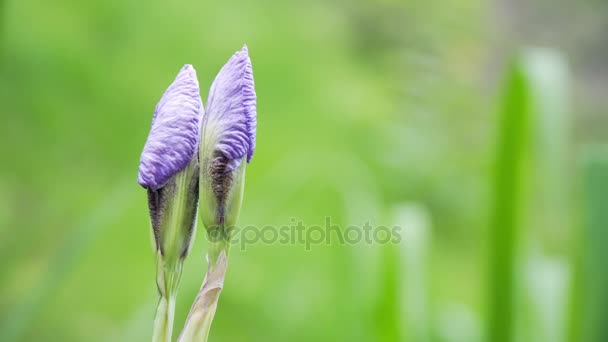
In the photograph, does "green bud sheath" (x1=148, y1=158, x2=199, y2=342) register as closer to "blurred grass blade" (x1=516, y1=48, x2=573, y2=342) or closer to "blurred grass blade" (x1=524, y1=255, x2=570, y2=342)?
"blurred grass blade" (x1=516, y1=48, x2=573, y2=342)

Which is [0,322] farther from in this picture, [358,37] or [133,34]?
[358,37]

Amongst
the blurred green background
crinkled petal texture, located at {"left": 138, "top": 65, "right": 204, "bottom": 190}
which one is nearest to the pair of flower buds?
crinkled petal texture, located at {"left": 138, "top": 65, "right": 204, "bottom": 190}

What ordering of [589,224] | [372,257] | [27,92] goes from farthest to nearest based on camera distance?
[27,92]
[372,257]
[589,224]

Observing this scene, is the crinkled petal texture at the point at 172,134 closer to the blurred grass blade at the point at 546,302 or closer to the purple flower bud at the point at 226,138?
the purple flower bud at the point at 226,138

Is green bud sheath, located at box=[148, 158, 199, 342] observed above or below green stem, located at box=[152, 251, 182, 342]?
above

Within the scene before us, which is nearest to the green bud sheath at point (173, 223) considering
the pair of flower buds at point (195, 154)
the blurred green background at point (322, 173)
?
the pair of flower buds at point (195, 154)

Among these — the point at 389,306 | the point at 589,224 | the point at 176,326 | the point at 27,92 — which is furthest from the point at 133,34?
the point at 589,224
